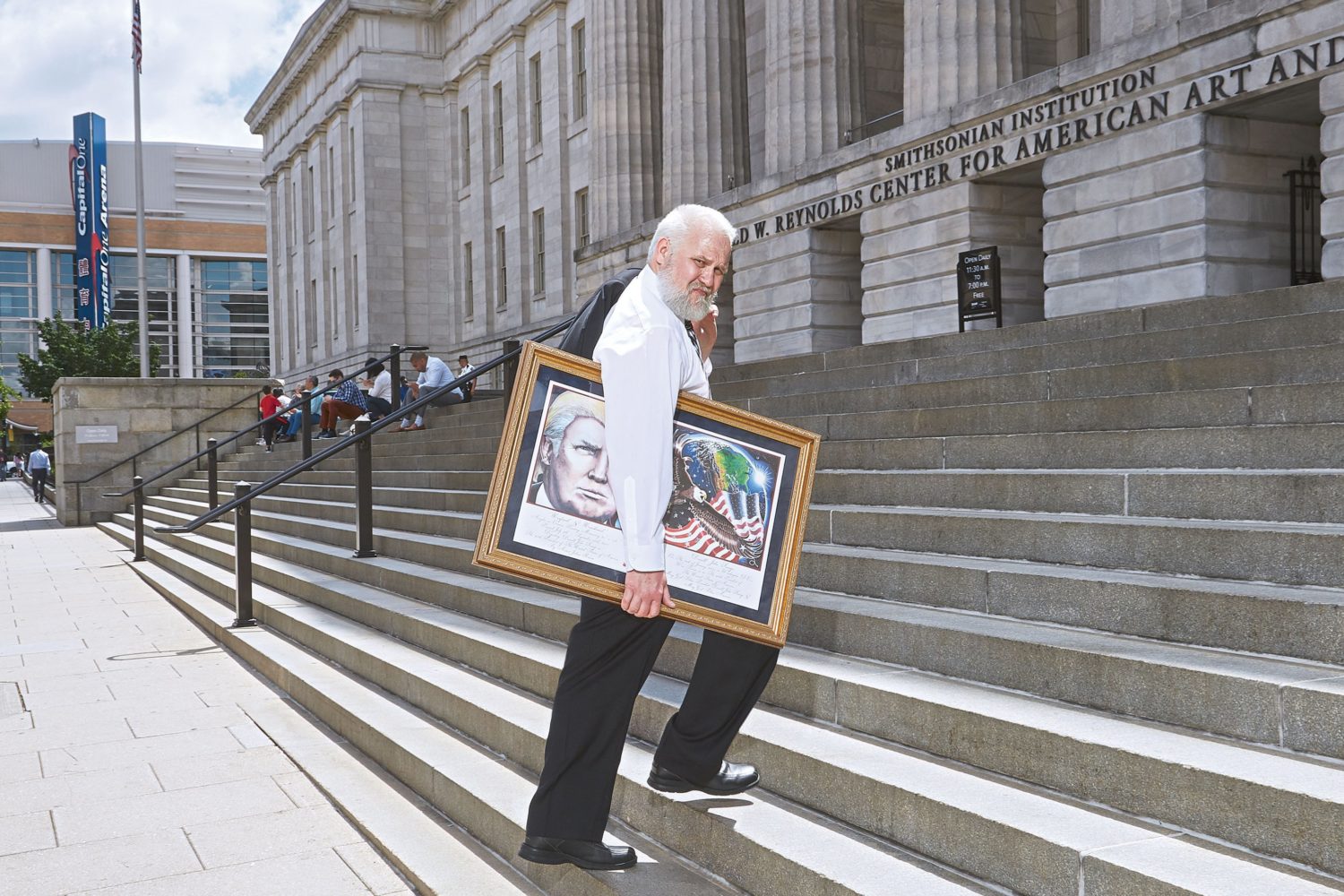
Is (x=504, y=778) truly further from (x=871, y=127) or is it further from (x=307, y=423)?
(x=871, y=127)

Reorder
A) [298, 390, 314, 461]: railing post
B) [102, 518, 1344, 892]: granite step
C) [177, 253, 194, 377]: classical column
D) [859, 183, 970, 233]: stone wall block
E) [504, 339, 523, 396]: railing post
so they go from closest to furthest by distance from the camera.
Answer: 1. [102, 518, 1344, 892]: granite step
2. [504, 339, 523, 396]: railing post
3. [859, 183, 970, 233]: stone wall block
4. [298, 390, 314, 461]: railing post
5. [177, 253, 194, 377]: classical column

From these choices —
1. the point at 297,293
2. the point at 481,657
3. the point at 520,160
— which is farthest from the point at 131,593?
the point at 297,293

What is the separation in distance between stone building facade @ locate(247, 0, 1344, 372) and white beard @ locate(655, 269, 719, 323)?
335 inches

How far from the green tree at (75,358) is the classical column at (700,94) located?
43558 mm

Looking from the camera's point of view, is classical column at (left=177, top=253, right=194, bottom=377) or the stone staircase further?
classical column at (left=177, top=253, right=194, bottom=377)

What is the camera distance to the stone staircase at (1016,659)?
9.87 ft

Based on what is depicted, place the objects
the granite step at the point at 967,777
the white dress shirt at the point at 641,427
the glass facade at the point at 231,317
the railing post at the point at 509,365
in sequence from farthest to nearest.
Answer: the glass facade at the point at 231,317, the railing post at the point at 509,365, the white dress shirt at the point at 641,427, the granite step at the point at 967,777

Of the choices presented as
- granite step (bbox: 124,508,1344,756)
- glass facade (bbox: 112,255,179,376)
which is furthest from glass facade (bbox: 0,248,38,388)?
granite step (bbox: 124,508,1344,756)

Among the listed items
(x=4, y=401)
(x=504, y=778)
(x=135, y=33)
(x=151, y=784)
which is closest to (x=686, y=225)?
(x=504, y=778)

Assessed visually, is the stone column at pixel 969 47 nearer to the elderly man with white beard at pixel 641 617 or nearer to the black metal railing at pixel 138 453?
the elderly man with white beard at pixel 641 617

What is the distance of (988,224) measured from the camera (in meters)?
14.4

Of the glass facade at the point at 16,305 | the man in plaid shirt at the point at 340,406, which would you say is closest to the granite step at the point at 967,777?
the man in plaid shirt at the point at 340,406

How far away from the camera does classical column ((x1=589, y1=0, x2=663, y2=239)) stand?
23062 mm

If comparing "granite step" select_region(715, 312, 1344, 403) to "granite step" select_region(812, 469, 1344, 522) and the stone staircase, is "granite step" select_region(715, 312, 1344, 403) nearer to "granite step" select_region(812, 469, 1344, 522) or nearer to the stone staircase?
the stone staircase
